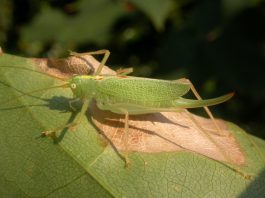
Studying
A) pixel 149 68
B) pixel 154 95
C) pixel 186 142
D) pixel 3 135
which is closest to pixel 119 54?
pixel 149 68

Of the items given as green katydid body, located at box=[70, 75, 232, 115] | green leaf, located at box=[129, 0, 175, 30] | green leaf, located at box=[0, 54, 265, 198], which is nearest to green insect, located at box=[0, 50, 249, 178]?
green katydid body, located at box=[70, 75, 232, 115]

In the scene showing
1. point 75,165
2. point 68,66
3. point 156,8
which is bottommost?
point 75,165

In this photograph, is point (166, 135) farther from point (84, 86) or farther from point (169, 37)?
point (169, 37)

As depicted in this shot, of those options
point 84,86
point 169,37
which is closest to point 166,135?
point 84,86

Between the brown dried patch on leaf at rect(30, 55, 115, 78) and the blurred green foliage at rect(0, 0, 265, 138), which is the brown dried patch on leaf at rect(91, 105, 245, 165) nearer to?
the brown dried patch on leaf at rect(30, 55, 115, 78)

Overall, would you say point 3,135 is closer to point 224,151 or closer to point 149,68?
point 224,151

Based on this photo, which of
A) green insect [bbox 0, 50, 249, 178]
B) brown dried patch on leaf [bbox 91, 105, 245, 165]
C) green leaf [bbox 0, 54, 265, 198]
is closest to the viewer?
green leaf [bbox 0, 54, 265, 198]

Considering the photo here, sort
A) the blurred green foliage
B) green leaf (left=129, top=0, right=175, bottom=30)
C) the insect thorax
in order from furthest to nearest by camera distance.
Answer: the blurred green foliage < green leaf (left=129, top=0, right=175, bottom=30) < the insect thorax
